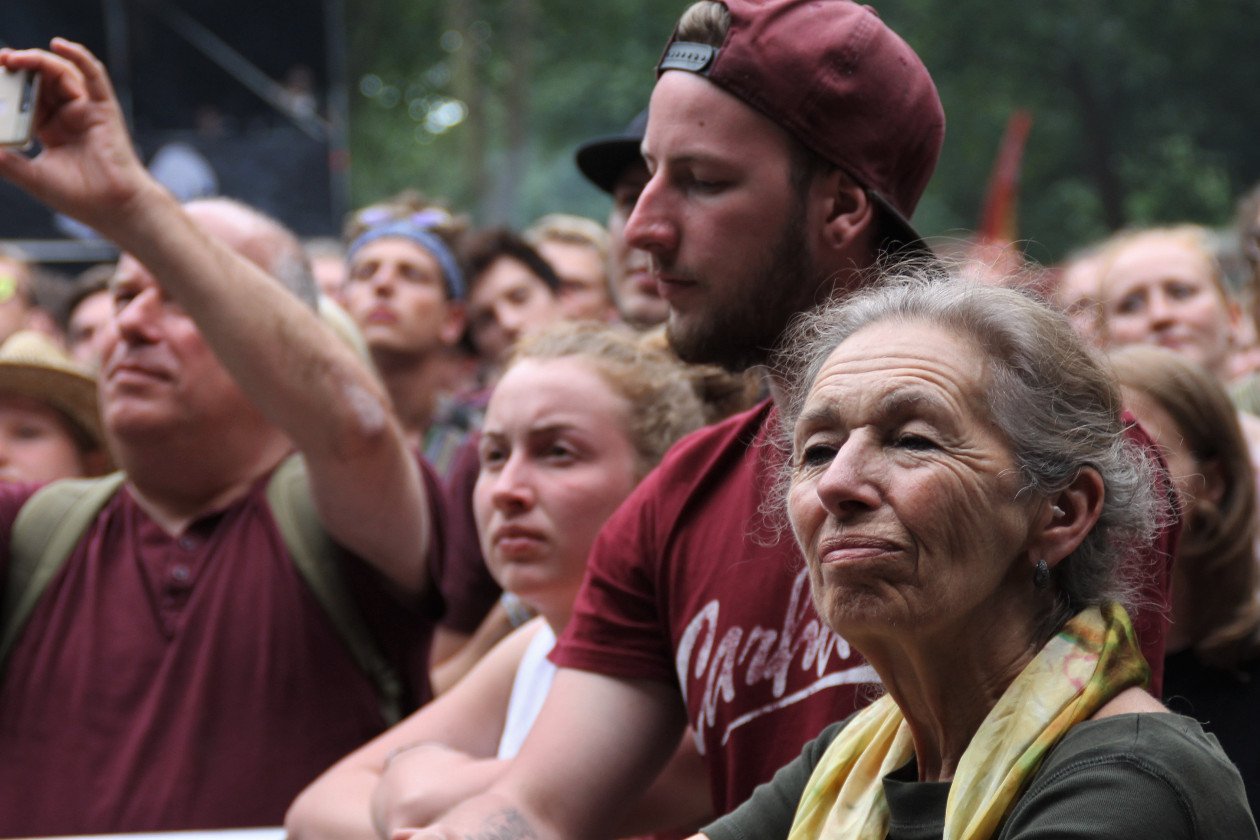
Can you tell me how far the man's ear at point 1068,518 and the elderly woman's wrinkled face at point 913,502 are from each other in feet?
0.07

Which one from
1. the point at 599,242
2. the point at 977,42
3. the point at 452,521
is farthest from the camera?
the point at 977,42

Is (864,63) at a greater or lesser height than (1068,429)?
greater

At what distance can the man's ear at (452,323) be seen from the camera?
654 cm

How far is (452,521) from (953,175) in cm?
2389

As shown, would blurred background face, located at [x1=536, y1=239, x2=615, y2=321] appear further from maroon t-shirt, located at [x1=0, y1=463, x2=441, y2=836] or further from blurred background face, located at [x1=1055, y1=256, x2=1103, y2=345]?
blurred background face, located at [x1=1055, y1=256, x2=1103, y2=345]

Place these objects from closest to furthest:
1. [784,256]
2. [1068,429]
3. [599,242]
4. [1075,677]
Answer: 1. [1075,677]
2. [1068,429]
3. [784,256]
4. [599,242]

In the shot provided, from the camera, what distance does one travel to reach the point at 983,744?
200cm

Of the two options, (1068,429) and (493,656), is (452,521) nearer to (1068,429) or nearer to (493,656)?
(493,656)

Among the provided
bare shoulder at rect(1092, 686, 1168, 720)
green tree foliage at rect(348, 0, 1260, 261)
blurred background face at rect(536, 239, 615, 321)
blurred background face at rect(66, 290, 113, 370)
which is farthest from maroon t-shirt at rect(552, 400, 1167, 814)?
green tree foliage at rect(348, 0, 1260, 261)

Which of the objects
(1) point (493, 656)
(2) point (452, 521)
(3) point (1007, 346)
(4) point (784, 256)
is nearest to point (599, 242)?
(2) point (452, 521)

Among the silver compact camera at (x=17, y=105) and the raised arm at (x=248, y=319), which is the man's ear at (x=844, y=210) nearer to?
the raised arm at (x=248, y=319)

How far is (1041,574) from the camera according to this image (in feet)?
6.88

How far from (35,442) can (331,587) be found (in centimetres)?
160

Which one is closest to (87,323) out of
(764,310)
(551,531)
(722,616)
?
(551,531)
